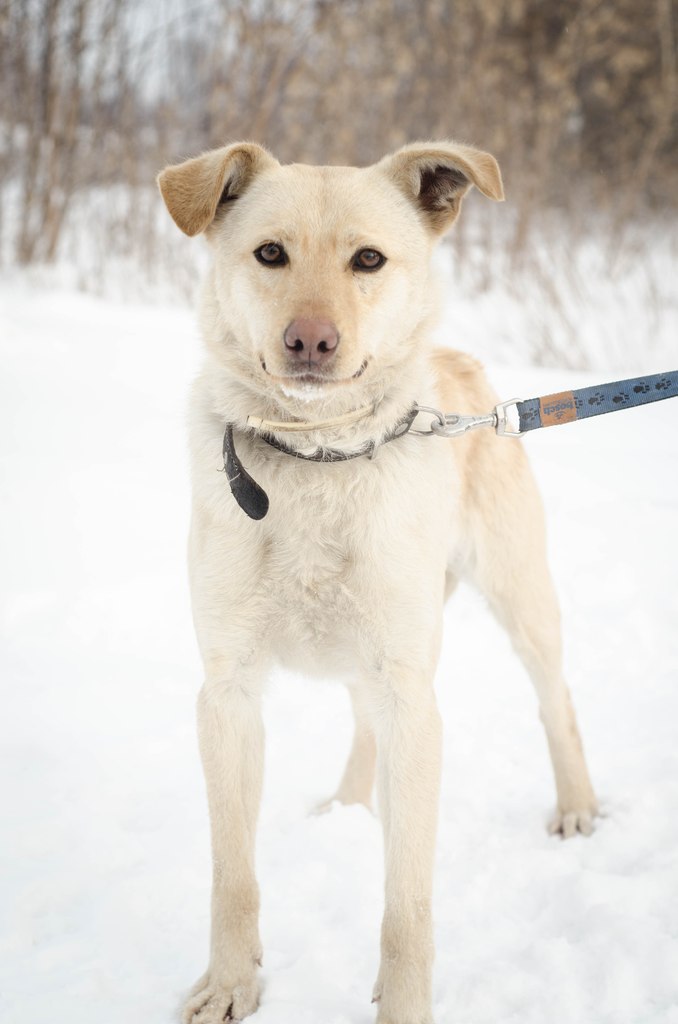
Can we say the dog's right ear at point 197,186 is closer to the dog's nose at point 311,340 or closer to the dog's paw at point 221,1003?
the dog's nose at point 311,340

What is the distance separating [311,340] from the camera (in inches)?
71.8

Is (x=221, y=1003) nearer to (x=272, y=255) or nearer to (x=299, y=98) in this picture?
(x=272, y=255)

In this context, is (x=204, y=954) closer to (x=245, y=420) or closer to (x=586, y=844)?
(x=586, y=844)

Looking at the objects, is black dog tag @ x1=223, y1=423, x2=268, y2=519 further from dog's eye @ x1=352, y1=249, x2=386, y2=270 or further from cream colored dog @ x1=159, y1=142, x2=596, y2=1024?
dog's eye @ x1=352, y1=249, x2=386, y2=270

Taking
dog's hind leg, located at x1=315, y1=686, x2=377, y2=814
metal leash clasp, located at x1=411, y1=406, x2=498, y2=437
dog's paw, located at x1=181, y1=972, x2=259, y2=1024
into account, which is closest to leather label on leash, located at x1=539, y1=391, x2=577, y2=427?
metal leash clasp, located at x1=411, y1=406, x2=498, y2=437

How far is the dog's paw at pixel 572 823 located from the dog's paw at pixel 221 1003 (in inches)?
46.1

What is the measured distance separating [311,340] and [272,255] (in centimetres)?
36

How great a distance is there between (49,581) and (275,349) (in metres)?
2.50

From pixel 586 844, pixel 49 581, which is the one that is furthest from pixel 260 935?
pixel 49 581

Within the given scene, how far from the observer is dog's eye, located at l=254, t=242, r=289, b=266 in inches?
80.9

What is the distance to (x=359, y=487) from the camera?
6.90ft

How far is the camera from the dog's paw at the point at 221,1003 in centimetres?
198

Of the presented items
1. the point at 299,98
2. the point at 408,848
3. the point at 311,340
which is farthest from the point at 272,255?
the point at 299,98

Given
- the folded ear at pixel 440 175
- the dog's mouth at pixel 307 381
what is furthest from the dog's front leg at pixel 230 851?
the folded ear at pixel 440 175
